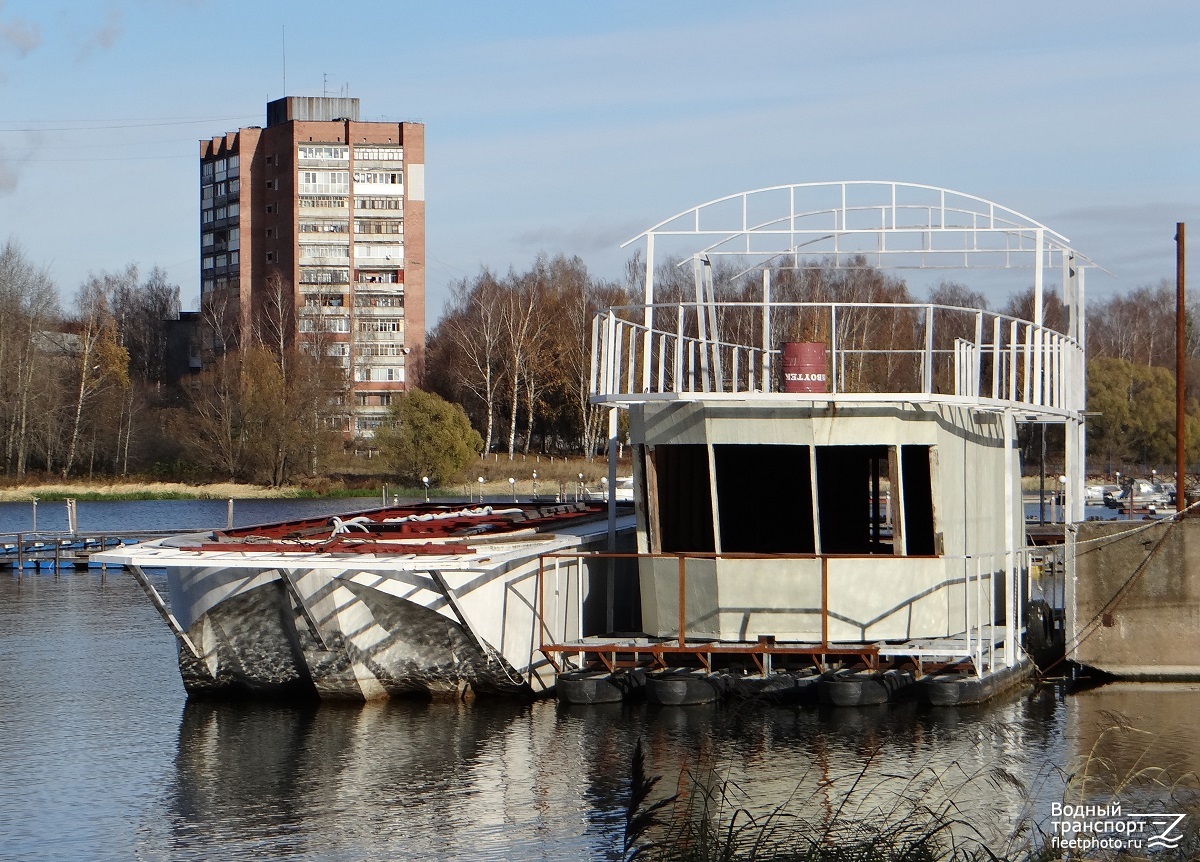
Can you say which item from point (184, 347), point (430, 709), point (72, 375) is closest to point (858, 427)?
point (430, 709)

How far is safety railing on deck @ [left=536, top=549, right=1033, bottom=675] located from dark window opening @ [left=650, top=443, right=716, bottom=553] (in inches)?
36.8

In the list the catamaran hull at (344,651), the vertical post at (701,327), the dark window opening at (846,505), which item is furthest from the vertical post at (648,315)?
the dark window opening at (846,505)

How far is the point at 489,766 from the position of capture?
15.9m

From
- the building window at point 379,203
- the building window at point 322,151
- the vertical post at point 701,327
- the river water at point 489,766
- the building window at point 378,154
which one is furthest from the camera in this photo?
the building window at point 379,203

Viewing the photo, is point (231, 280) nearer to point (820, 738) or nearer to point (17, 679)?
→ point (17, 679)

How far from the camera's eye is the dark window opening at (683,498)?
20.0 meters

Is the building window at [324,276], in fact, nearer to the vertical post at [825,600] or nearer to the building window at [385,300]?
the building window at [385,300]

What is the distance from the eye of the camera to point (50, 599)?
3416 centimetres

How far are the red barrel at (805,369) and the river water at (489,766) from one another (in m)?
3.88

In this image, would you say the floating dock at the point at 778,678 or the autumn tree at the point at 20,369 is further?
the autumn tree at the point at 20,369

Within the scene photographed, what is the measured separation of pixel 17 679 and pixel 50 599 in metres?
12.2

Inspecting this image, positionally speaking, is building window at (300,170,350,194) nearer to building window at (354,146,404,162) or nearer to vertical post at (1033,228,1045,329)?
building window at (354,146,404,162)

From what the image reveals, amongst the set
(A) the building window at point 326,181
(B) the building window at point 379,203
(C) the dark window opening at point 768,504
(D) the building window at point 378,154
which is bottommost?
(C) the dark window opening at point 768,504

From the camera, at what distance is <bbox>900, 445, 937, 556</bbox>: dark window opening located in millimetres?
20172
